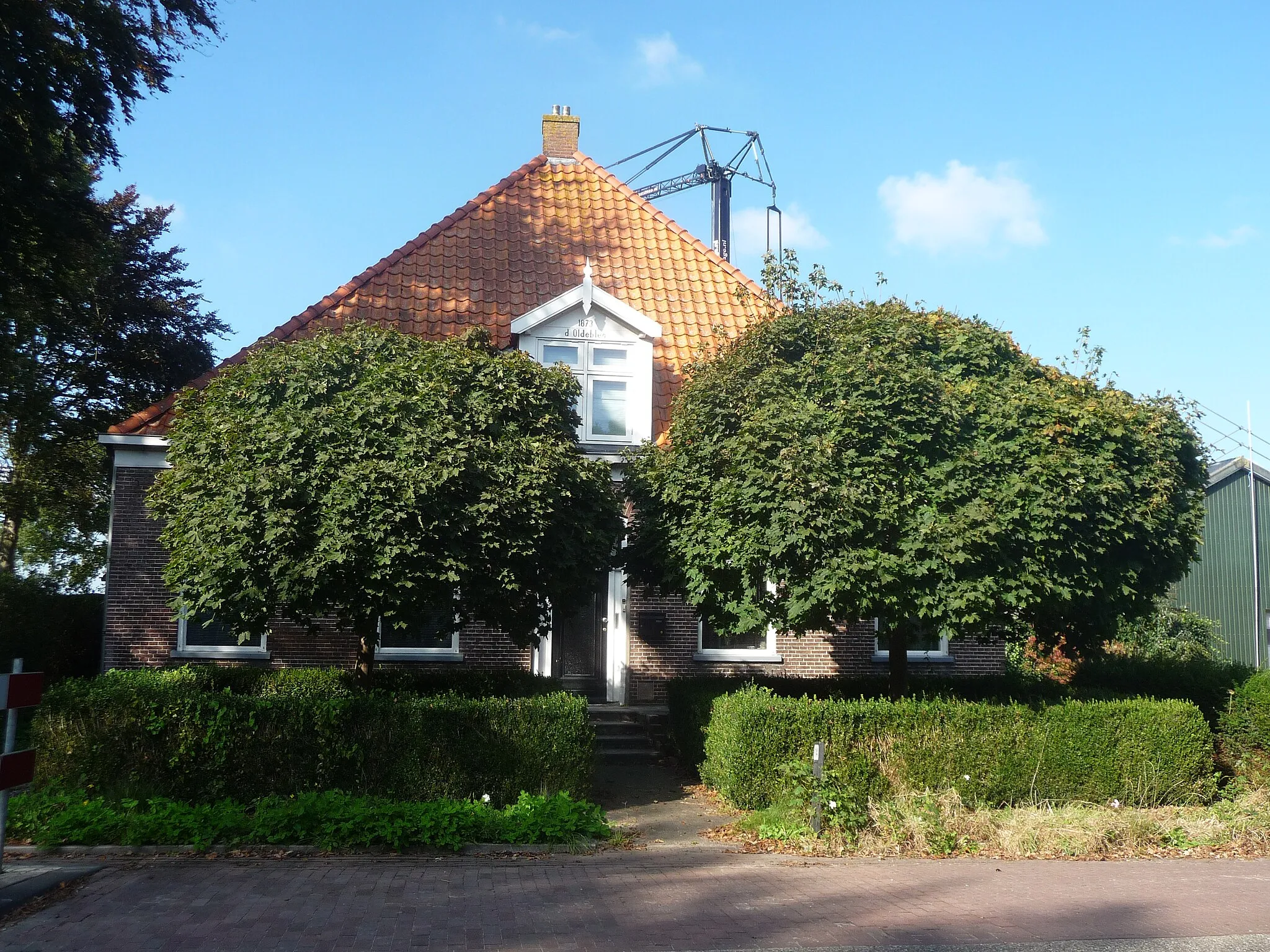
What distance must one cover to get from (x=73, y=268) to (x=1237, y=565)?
3320cm

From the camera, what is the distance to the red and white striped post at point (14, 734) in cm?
755

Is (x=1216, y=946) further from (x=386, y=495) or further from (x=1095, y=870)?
(x=386, y=495)

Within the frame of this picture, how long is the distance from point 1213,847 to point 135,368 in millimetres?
22636

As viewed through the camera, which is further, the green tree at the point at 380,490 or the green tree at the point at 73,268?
the green tree at the point at 73,268

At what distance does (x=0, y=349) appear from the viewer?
13.9 m

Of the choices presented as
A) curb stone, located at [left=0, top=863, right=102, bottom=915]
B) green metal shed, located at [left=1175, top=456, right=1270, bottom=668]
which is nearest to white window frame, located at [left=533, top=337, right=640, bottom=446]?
curb stone, located at [left=0, top=863, right=102, bottom=915]

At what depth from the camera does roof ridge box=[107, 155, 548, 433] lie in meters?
15.2

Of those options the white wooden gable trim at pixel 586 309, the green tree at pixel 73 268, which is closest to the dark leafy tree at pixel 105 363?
the green tree at pixel 73 268

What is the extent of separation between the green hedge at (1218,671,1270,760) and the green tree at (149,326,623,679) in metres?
8.31

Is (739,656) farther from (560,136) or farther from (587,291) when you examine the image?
(560,136)

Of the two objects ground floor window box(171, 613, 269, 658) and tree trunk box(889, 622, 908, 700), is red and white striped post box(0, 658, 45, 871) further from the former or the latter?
tree trunk box(889, 622, 908, 700)

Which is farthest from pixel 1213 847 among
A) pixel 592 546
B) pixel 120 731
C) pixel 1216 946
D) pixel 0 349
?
pixel 0 349

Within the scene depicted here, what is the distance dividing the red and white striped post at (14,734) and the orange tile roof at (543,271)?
8102 mm

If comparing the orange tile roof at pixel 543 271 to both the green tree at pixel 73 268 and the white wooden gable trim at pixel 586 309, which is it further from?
the green tree at pixel 73 268
